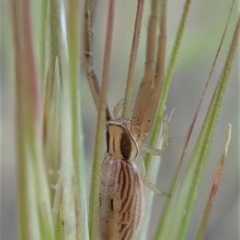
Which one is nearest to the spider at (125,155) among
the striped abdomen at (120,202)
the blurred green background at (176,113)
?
the striped abdomen at (120,202)

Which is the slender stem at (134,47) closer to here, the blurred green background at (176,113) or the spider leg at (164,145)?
the spider leg at (164,145)

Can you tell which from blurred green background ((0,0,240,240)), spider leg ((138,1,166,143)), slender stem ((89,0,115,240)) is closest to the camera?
slender stem ((89,0,115,240))

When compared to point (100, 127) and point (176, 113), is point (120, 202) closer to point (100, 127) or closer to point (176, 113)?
point (100, 127)

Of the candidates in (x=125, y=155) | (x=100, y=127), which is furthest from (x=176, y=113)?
(x=100, y=127)

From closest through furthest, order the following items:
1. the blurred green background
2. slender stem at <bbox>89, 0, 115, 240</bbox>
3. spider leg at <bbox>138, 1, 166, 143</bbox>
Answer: slender stem at <bbox>89, 0, 115, 240</bbox>
spider leg at <bbox>138, 1, 166, 143</bbox>
the blurred green background

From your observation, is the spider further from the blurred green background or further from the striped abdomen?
the blurred green background

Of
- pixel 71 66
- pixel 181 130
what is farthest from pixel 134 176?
pixel 181 130

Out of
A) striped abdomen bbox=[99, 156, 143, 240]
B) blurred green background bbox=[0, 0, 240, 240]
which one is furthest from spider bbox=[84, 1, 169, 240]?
blurred green background bbox=[0, 0, 240, 240]
